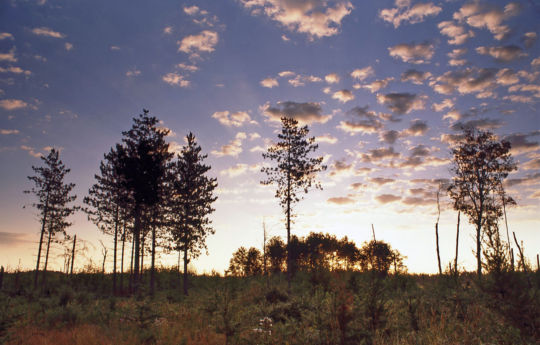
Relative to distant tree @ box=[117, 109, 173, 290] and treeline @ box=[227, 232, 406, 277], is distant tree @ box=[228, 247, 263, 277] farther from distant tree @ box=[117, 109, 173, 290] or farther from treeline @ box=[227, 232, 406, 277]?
distant tree @ box=[117, 109, 173, 290]

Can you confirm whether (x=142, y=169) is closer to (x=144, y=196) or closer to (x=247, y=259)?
(x=144, y=196)

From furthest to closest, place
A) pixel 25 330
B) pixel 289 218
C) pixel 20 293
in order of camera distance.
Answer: pixel 289 218, pixel 20 293, pixel 25 330

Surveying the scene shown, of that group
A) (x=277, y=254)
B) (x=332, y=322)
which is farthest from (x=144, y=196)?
(x=277, y=254)

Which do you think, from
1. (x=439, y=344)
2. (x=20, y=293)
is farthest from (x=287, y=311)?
(x=20, y=293)

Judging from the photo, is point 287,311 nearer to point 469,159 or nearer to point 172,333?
point 172,333

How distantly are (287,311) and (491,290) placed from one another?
7.76 meters

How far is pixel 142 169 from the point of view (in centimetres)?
3008

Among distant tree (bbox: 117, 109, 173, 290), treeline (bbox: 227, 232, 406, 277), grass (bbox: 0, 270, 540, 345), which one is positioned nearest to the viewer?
grass (bbox: 0, 270, 540, 345)

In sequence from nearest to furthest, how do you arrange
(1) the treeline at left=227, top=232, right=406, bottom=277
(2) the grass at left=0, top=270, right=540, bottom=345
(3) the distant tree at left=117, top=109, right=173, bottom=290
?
1. (2) the grass at left=0, top=270, right=540, bottom=345
2. (3) the distant tree at left=117, top=109, right=173, bottom=290
3. (1) the treeline at left=227, top=232, right=406, bottom=277

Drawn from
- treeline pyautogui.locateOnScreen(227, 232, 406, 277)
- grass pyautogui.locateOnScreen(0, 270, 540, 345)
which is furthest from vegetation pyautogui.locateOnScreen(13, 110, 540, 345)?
treeline pyautogui.locateOnScreen(227, 232, 406, 277)

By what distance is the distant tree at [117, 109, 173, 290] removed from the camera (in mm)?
29641

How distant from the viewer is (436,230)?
35688mm

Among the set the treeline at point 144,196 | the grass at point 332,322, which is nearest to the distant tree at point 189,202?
the treeline at point 144,196

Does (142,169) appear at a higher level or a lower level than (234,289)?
higher
